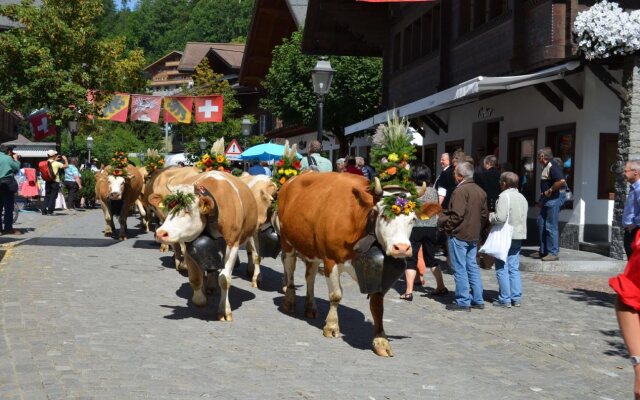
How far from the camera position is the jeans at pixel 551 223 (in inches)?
622

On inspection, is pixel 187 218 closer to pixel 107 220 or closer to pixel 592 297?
pixel 592 297

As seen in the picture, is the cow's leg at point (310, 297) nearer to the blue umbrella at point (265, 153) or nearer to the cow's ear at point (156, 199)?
the cow's ear at point (156, 199)

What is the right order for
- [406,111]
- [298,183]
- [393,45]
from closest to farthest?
[298,183] → [406,111] → [393,45]

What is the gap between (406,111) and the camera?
2236 centimetres

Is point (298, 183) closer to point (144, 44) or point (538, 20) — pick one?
point (538, 20)

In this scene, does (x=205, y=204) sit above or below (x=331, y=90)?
below

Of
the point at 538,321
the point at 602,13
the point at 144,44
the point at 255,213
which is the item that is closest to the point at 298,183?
the point at 255,213

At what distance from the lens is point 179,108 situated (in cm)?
3148

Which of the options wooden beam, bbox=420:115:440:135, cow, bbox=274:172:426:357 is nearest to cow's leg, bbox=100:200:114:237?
cow, bbox=274:172:426:357

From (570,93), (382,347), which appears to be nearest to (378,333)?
(382,347)

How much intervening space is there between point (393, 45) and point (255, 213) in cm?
2202

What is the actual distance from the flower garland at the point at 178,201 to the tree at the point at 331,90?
85.6 feet

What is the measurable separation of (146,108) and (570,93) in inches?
638

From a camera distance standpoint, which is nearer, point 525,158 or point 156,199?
point 156,199
